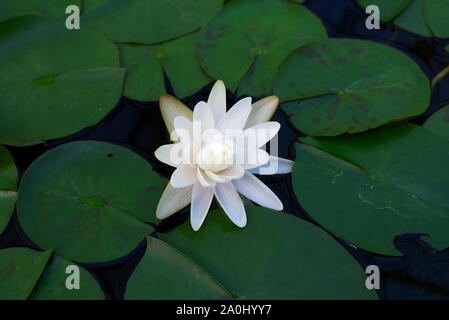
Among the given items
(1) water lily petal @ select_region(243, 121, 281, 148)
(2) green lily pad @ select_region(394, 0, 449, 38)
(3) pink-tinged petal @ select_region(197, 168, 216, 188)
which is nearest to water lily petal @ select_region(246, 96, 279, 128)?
(1) water lily petal @ select_region(243, 121, 281, 148)

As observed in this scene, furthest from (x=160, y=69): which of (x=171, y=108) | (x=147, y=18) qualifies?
(x=171, y=108)

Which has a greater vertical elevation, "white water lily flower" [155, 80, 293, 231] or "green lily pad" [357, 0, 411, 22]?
"green lily pad" [357, 0, 411, 22]

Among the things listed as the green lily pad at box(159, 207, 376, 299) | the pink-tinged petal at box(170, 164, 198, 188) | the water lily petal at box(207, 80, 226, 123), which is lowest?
the green lily pad at box(159, 207, 376, 299)

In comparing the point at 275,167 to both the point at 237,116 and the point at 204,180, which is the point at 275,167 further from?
the point at 204,180

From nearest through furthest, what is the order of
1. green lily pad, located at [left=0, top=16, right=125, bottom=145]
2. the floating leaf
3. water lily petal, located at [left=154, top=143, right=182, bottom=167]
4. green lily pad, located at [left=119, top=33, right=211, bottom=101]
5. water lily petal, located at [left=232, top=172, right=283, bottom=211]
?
water lily petal, located at [left=154, top=143, right=182, bottom=167] → water lily petal, located at [left=232, top=172, right=283, bottom=211] → green lily pad, located at [left=0, top=16, right=125, bottom=145] → green lily pad, located at [left=119, top=33, right=211, bottom=101] → the floating leaf

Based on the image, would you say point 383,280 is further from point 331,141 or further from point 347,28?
point 347,28

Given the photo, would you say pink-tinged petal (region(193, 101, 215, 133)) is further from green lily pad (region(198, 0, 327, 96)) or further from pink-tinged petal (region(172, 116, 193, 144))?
green lily pad (region(198, 0, 327, 96))
